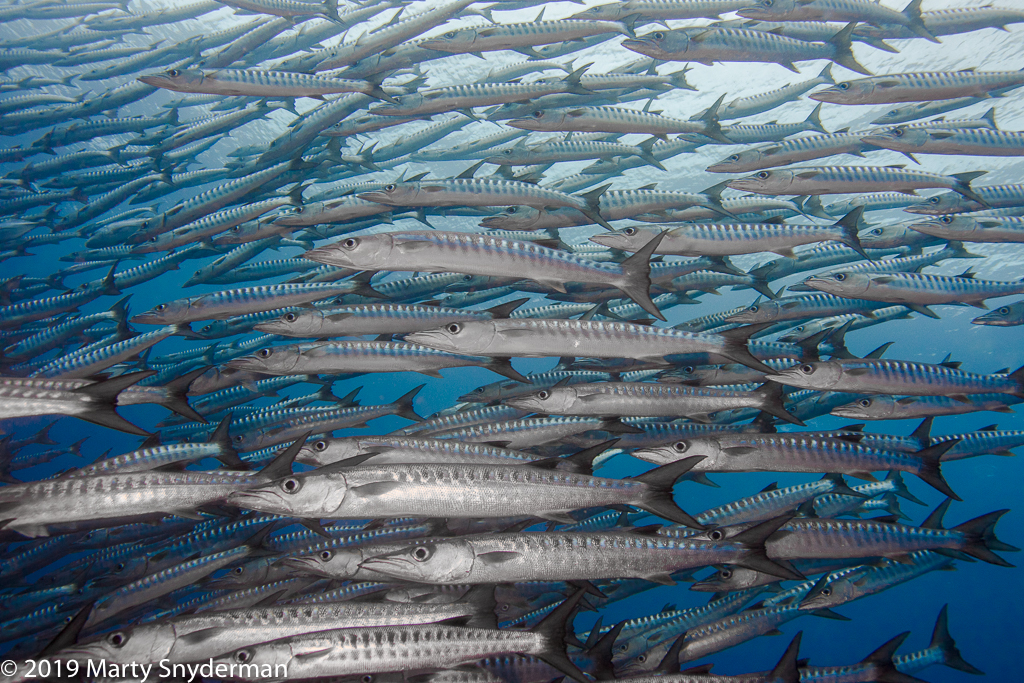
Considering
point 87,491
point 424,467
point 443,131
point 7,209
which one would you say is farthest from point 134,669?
point 7,209

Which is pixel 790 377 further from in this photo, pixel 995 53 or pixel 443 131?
pixel 995 53

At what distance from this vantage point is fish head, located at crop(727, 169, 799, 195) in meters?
4.74

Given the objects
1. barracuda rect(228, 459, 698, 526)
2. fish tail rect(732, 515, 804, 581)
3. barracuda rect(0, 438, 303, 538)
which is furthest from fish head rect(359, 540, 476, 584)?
fish tail rect(732, 515, 804, 581)

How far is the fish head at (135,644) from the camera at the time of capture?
2.83m

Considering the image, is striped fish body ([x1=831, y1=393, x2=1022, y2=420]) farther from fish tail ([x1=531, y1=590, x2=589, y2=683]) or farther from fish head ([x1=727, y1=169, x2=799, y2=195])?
fish tail ([x1=531, y1=590, x2=589, y2=683])

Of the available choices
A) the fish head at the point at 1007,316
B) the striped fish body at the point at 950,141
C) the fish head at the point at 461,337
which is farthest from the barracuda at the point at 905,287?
the fish head at the point at 461,337

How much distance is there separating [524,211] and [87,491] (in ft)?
12.6

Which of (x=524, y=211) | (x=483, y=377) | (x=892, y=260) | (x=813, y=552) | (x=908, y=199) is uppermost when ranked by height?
(x=524, y=211)

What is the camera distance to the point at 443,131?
9.66 meters

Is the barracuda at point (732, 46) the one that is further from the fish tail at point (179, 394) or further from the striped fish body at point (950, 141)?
the fish tail at point (179, 394)

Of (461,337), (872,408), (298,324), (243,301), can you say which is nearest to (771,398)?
(872,408)

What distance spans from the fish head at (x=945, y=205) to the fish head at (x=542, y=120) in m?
3.94

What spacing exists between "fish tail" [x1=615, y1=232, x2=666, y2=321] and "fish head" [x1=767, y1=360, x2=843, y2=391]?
1.00 m

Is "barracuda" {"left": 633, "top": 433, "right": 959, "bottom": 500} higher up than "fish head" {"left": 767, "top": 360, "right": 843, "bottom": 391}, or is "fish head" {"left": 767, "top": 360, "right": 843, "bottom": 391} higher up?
"fish head" {"left": 767, "top": 360, "right": 843, "bottom": 391}
